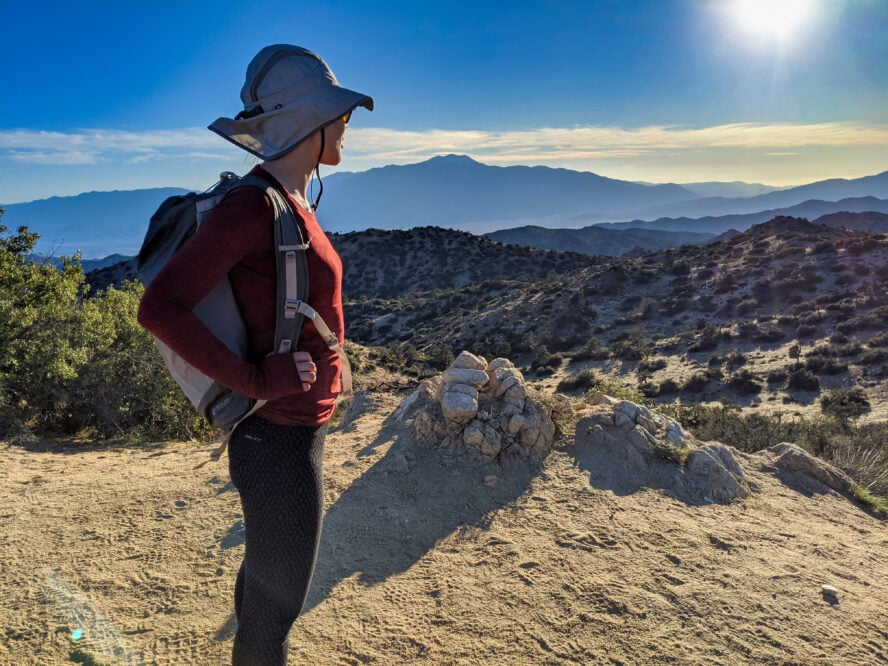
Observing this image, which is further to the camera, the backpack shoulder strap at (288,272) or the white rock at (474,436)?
the white rock at (474,436)

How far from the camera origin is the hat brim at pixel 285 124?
155 centimetres

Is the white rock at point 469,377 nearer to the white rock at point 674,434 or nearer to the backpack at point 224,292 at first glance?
the white rock at point 674,434

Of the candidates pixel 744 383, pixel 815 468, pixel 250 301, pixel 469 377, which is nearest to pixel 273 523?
pixel 250 301

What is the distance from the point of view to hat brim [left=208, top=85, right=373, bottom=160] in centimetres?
155

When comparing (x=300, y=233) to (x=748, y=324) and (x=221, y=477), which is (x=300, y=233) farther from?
(x=748, y=324)

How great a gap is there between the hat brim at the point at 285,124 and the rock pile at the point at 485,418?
398 centimetres

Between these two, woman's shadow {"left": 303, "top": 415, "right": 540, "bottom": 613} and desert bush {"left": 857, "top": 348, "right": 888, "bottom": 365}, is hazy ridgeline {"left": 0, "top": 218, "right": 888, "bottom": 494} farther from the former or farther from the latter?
woman's shadow {"left": 303, "top": 415, "right": 540, "bottom": 613}

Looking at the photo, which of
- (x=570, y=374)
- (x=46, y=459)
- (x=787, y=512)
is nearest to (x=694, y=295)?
(x=570, y=374)

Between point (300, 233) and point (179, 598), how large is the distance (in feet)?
9.73

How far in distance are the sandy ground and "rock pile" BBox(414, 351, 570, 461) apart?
0.61ft

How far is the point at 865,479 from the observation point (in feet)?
20.2

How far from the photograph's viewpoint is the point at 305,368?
4.91ft

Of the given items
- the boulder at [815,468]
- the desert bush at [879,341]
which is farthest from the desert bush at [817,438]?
the desert bush at [879,341]

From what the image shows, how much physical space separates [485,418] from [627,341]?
15.3 meters
